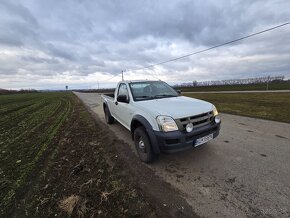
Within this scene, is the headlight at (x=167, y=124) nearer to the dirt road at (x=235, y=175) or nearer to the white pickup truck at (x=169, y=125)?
→ the white pickup truck at (x=169, y=125)

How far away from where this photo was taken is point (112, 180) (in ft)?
10.6

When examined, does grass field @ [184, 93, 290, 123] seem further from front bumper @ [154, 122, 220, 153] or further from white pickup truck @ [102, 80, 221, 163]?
front bumper @ [154, 122, 220, 153]

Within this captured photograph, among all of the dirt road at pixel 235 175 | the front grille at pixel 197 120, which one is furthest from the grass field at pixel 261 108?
A: the front grille at pixel 197 120

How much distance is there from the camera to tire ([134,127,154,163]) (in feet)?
11.7

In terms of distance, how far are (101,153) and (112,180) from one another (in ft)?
4.66


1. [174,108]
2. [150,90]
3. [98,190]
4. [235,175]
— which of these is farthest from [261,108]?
[98,190]

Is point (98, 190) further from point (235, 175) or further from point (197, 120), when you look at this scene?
point (235, 175)

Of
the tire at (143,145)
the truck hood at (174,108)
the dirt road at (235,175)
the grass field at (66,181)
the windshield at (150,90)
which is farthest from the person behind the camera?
the windshield at (150,90)

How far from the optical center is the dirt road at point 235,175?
7.84 feet

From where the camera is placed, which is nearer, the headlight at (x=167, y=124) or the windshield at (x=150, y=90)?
the headlight at (x=167, y=124)

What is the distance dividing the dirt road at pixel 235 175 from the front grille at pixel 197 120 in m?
0.85

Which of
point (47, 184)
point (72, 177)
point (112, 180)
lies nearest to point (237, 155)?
point (112, 180)

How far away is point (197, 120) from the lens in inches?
136

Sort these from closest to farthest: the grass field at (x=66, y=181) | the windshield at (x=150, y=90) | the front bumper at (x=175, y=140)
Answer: the grass field at (x=66, y=181)
the front bumper at (x=175, y=140)
the windshield at (x=150, y=90)
